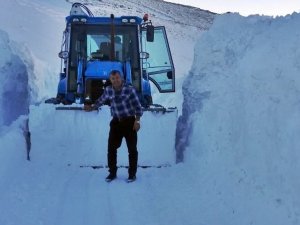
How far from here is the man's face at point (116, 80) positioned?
722 cm

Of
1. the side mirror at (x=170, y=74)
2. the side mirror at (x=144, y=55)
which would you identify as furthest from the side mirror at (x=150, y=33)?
the side mirror at (x=170, y=74)

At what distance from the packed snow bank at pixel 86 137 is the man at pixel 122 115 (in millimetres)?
1073

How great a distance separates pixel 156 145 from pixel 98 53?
8.73 feet

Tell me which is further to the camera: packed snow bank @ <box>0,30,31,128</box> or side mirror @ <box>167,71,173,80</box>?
packed snow bank @ <box>0,30,31,128</box>

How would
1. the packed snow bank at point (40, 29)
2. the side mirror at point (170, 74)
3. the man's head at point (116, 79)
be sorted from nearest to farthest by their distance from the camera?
the man's head at point (116, 79) < the side mirror at point (170, 74) < the packed snow bank at point (40, 29)

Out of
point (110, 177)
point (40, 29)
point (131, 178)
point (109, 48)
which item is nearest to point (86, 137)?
point (110, 177)

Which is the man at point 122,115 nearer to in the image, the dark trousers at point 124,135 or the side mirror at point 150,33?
the dark trousers at point 124,135

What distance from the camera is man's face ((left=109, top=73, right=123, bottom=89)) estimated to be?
7216 mm

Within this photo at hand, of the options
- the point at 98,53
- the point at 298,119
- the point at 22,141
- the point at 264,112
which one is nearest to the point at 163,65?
the point at 98,53

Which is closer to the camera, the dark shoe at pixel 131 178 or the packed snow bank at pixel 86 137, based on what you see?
the dark shoe at pixel 131 178

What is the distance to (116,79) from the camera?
7.25 m

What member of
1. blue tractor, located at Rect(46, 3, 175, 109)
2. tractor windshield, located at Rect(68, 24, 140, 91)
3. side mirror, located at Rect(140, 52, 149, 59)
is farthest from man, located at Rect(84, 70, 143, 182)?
tractor windshield, located at Rect(68, 24, 140, 91)

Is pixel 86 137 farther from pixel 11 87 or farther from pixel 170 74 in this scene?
pixel 11 87

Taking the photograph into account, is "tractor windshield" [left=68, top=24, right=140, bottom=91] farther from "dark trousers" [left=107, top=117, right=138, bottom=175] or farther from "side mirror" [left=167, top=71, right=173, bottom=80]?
"dark trousers" [left=107, top=117, right=138, bottom=175]
